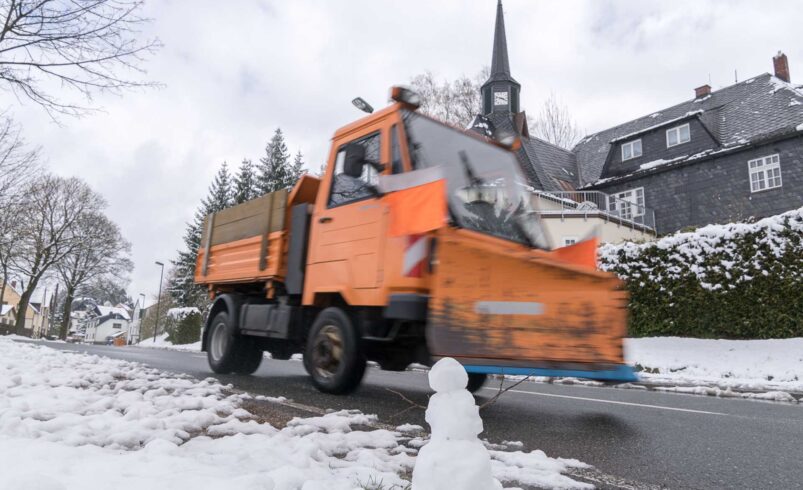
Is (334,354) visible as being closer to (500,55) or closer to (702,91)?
(702,91)

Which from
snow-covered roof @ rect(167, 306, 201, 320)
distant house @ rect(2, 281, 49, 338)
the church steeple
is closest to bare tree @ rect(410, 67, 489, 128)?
the church steeple

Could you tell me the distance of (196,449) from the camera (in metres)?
2.39

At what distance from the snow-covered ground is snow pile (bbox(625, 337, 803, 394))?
5.94 meters

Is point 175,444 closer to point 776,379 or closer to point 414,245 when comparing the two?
point 414,245

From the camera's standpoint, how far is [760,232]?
34.0ft

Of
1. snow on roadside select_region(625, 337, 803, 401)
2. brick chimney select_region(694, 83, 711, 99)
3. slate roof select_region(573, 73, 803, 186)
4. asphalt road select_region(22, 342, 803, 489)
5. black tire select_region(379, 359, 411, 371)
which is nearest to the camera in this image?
asphalt road select_region(22, 342, 803, 489)

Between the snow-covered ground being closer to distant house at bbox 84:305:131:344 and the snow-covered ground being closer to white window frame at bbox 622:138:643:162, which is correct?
white window frame at bbox 622:138:643:162

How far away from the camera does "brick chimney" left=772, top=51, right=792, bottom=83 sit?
27594mm

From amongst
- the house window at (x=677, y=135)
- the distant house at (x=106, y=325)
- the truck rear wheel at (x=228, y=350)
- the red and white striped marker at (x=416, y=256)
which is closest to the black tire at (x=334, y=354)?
the red and white striped marker at (x=416, y=256)

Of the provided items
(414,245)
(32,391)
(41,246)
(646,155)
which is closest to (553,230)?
(646,155)

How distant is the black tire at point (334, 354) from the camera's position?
477 centimetres

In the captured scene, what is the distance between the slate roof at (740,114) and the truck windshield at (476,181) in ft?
71.5

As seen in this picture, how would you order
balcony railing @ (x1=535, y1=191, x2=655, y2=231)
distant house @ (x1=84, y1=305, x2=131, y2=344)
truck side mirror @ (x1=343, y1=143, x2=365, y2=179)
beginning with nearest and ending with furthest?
truck side mirror @ (x1=343, y1=143, x2=365, y2=179), balcony railing @ (x1=535, y1=191, x2=655, y2=231), distant house @ (x1=84, y1=305, x2=131, y2=344)

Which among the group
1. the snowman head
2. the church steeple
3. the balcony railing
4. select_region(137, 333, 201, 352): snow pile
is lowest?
select_region(137, 333, 201, 352): snow pile
